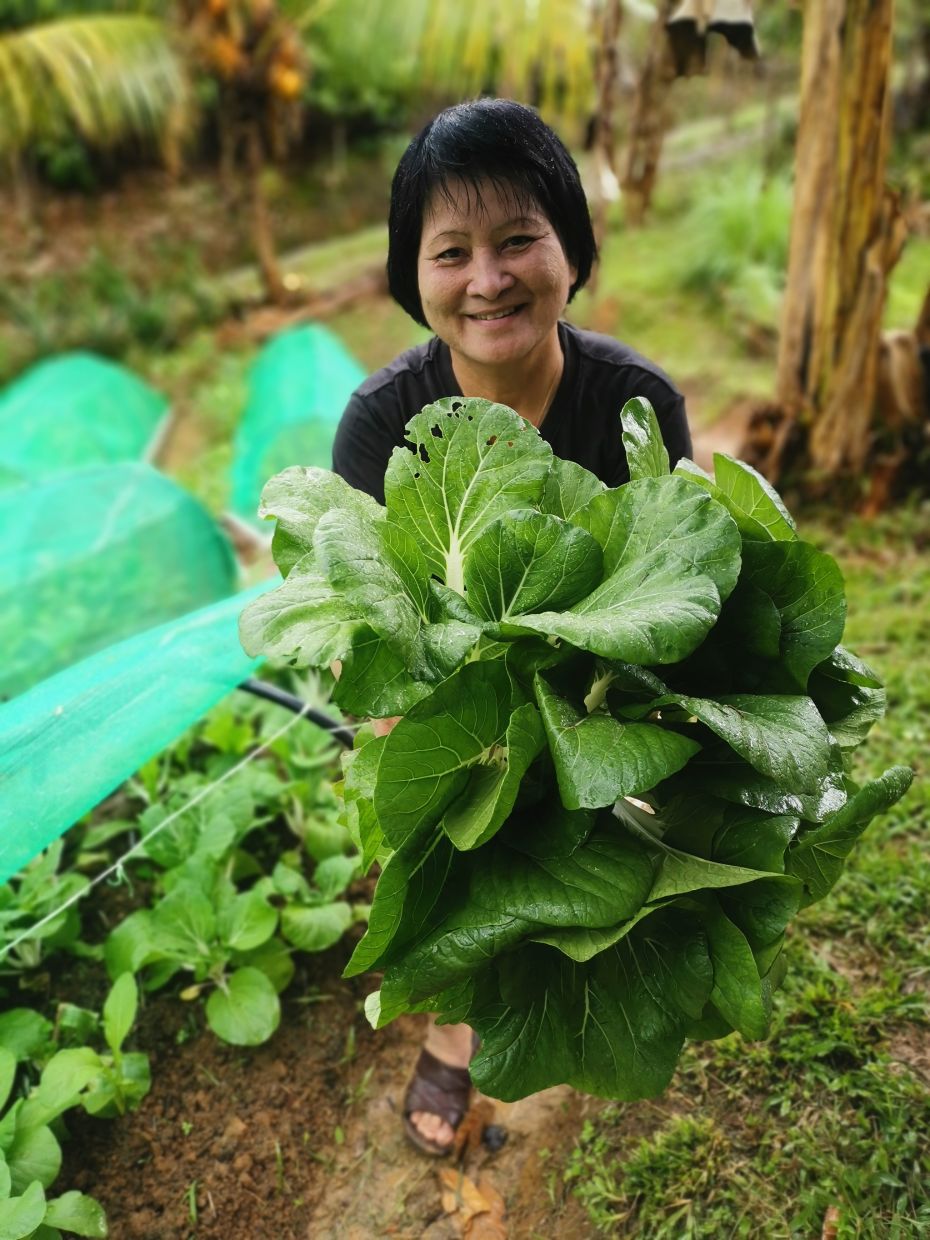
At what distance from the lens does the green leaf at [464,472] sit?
4.04 ft

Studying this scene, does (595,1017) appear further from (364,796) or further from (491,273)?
(491,273)

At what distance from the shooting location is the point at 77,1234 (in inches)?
68.2

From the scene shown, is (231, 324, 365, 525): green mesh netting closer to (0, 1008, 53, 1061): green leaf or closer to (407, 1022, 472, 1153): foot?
(0, 1008, 53, 1061): green leaf

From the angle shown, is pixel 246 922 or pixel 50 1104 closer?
pixel 50 1104

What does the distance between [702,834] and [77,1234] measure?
1422mm

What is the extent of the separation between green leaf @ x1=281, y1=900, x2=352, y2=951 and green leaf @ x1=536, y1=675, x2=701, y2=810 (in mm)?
1295

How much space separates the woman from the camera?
5.30 ft

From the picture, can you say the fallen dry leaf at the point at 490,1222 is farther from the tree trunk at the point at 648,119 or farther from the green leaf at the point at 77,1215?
the tree trunk at the point at 648,119

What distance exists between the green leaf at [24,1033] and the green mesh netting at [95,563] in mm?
1325

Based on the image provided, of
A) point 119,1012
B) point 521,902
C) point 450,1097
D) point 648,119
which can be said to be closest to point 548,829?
point 521,902

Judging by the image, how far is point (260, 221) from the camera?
807 cm

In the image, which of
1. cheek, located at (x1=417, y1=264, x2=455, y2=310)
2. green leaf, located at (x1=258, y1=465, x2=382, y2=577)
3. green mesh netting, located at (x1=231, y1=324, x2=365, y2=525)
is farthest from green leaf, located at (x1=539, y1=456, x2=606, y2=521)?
green mesh netting, located at (x1=231, y1=324, x2=365, y2=525)

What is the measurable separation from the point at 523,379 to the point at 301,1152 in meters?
1.65

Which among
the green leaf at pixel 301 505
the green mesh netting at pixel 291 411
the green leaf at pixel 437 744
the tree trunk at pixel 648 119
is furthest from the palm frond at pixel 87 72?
the green leaf at pixel 437 744
